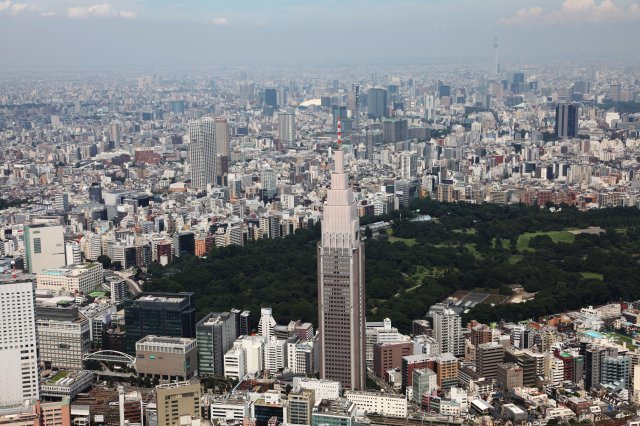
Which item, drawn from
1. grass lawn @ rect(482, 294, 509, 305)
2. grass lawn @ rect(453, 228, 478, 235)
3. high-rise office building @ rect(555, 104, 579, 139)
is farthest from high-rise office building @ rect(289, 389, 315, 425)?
high-rise office building @ rect(555, 104, 579, 139)

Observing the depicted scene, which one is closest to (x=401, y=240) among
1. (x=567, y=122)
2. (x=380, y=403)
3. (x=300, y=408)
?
(x=380, y=403)

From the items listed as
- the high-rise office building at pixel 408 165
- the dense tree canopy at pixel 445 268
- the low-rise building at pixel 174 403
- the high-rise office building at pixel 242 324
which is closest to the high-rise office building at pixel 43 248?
the dense tree canopy at pixel 445 268

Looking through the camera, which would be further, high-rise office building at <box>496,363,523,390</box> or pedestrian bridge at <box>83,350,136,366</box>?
pedestrian bridge at <box>83,350,136,366</box>

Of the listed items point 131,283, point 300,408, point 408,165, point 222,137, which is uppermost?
Result: point 222,137

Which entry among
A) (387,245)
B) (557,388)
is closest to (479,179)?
(387,245)

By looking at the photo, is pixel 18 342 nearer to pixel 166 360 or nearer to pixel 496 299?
pixel 166 360

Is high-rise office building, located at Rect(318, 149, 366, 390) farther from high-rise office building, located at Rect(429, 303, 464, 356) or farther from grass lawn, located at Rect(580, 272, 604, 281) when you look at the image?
grass lawn, located at Rect(580, 272, 604, 281)
